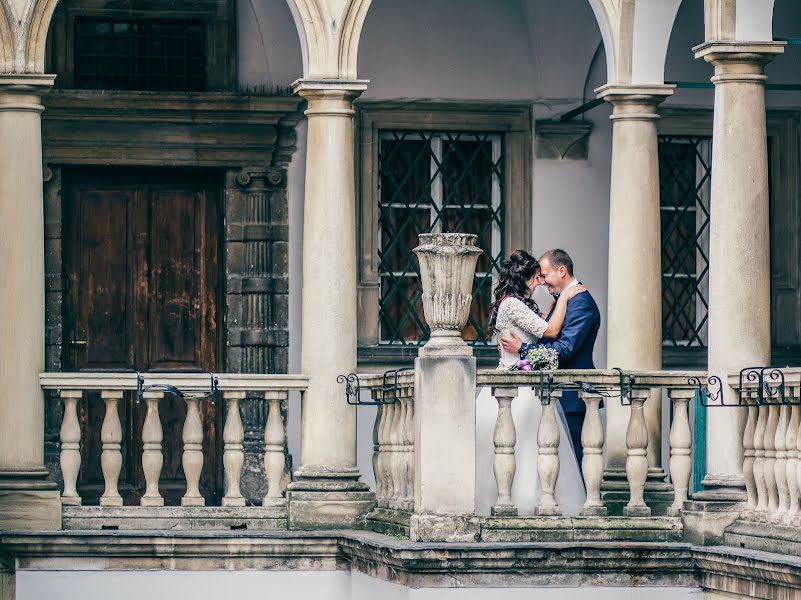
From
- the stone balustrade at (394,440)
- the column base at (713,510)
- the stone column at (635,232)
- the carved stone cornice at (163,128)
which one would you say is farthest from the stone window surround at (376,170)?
the column base at (713,510)

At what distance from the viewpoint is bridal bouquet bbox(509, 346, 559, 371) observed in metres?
12.3

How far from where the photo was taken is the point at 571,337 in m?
12.6

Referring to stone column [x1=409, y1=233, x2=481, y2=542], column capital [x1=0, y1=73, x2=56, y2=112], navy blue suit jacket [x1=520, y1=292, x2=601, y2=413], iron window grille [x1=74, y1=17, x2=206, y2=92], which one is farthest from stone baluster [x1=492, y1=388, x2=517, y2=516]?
iron window grille [x1=74, y1=17, x2=206, y2=92]

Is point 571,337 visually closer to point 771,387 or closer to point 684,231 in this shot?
point 771,387

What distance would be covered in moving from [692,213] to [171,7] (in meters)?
4.50

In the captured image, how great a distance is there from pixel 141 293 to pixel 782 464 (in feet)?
19.6

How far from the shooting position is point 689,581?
464 inches

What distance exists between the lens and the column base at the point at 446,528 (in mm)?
11586

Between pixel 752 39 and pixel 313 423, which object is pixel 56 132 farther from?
pixel 752 39

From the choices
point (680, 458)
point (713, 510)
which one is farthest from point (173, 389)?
point (713, 510)

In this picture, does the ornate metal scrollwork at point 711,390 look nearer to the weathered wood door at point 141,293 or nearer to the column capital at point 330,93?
the column capital at point 330,93

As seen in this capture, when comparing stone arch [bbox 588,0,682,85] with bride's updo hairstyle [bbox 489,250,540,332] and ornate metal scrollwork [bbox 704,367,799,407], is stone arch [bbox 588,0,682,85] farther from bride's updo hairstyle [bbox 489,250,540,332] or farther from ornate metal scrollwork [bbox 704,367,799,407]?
ornate metal scrollwork [bbox 704,367,799,407]

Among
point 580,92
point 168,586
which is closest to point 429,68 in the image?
point 580,92

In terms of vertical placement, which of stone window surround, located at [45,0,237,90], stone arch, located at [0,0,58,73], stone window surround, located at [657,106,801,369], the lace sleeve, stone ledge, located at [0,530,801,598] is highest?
stone window surround, located at [45,0,237,90]
